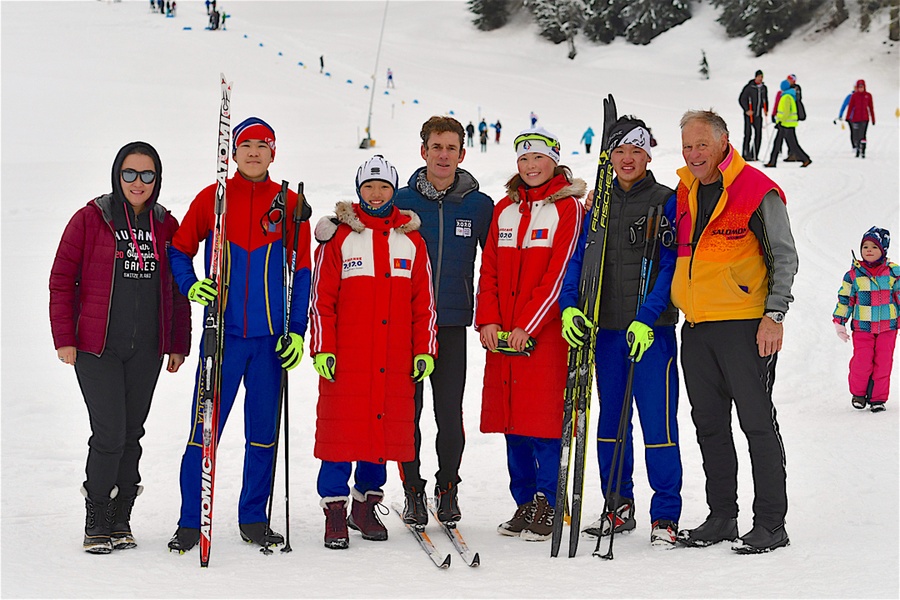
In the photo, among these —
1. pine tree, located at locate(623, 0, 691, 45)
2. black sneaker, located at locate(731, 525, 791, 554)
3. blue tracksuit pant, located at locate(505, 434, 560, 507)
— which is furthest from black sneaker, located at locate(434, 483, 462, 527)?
pine tree, located at locate(623, 0, 691, 45)

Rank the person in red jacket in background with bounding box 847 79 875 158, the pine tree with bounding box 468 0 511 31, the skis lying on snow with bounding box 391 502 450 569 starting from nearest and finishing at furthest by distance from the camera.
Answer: the skis lying on snow with bounding box 391 502 450 569 < the person in red jacket in background with bounding box 847 79 875 158 < the pine tree with bounding box 468 0 511 31

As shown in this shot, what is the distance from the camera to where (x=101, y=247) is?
163 inches

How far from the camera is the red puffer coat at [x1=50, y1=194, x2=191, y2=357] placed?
13.3ft

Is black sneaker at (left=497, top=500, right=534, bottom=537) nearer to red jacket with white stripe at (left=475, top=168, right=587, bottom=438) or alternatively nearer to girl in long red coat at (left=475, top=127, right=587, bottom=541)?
girl in long red coat at (left=475, top=127, right=587, bottom=541)

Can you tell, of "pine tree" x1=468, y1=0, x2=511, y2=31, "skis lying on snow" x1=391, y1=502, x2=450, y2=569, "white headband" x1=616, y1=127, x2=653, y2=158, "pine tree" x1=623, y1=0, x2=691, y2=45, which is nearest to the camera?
"skis lying on snow" x1=391, y1=502, x2=450, y2=569

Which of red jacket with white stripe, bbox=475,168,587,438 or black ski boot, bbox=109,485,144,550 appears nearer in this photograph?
black ski boot, bbox=109,485,144,550

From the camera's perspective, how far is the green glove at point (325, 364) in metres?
4.18

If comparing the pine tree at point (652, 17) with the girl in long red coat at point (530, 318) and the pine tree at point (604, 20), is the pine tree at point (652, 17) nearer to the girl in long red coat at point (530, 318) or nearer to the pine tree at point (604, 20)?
the pine tree at point (604, 20)

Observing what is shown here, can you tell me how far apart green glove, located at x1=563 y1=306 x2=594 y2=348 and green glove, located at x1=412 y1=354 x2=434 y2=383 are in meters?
0.66

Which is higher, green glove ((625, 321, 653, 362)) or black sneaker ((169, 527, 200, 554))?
green glove ((625, 321, 653, 362))

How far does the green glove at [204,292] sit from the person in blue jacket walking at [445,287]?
3.54 ft

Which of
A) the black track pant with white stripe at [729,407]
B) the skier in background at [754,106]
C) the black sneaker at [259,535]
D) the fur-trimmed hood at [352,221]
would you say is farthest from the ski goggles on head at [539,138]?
the skier in background at [754,106]

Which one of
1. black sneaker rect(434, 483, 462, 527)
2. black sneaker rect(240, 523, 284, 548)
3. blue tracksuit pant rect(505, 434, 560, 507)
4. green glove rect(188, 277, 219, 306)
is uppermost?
green glove rect(188, 277, 219, 306)

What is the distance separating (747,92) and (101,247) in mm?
13214
